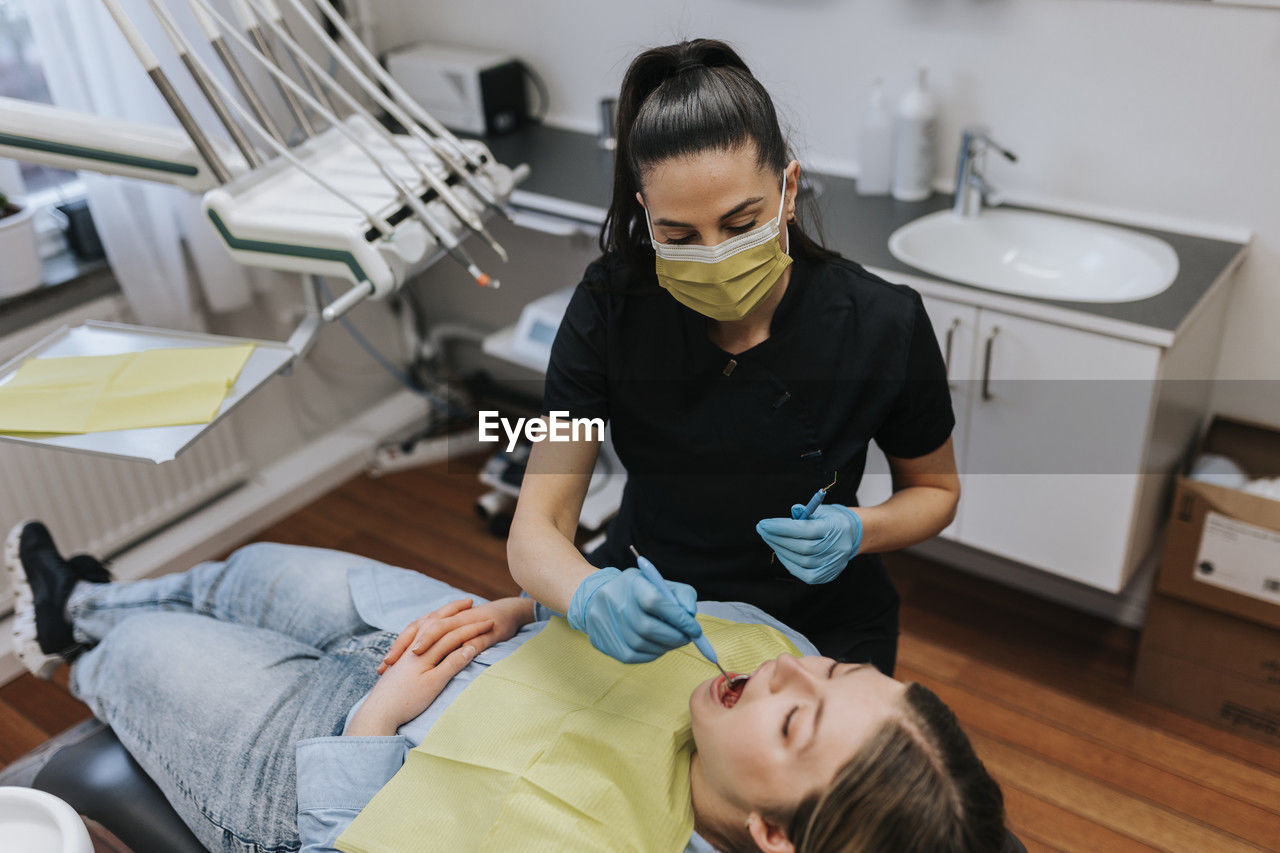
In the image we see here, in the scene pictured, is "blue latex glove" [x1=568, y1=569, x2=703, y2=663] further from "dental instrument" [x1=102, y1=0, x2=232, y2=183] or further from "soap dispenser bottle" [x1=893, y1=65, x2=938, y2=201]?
"soap dispenser bottle" [x1=893, y1=65, x2=938, y2=201]

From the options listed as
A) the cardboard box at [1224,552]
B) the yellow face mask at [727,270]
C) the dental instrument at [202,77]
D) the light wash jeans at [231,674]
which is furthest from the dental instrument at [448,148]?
the cardboard box at [1224,552]

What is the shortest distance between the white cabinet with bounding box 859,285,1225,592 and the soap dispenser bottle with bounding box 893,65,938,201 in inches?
15.9

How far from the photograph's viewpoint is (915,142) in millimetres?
2266

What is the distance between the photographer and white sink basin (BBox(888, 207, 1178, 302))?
6.93ft

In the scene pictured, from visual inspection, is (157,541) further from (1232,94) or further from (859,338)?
(1232,94)

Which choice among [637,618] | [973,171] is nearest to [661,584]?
[637,618]

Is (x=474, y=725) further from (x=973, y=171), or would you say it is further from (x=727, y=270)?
(x=973, y=171)

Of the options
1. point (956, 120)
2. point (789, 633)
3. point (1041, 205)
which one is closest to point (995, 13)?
point (956, 120)

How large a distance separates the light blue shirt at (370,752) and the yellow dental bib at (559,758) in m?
0.04

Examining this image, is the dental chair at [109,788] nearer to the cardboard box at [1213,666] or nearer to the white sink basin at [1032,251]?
the white sink basin at [1032,251]

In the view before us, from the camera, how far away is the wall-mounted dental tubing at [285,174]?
1566mm

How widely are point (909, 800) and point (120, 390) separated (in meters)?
1.17

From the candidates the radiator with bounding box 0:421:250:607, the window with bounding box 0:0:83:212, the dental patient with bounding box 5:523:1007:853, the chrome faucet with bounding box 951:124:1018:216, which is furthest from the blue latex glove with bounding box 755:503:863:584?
the window with bounding box 0:0:83:212

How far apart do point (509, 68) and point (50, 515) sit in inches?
61.0
